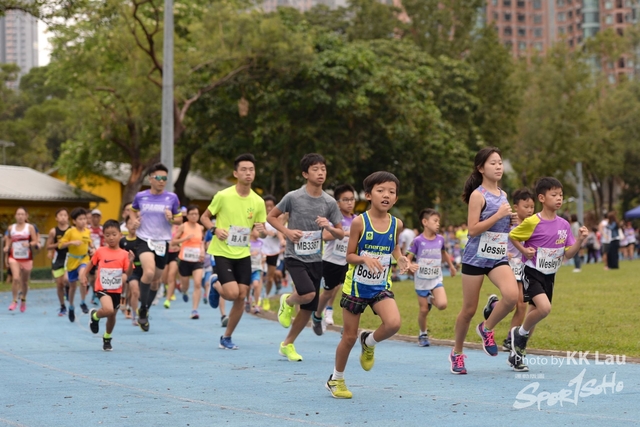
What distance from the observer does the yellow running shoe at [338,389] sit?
26.7ft

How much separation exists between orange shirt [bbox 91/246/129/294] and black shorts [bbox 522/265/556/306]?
5250 millimetres

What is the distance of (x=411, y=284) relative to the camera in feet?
95.2

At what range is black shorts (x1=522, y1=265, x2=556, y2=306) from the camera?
972 centimetres

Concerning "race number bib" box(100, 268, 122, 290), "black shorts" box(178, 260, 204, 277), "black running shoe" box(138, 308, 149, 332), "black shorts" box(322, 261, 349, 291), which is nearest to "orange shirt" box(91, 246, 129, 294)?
"race number bib" box(100, 268, 122, 290)

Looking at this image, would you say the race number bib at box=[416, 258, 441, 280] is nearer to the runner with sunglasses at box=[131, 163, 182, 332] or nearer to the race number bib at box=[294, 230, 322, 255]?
the race number bib at box=[294, 230, 322, 255]

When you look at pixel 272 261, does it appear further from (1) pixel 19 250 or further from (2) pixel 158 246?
(2) pixel 158 246

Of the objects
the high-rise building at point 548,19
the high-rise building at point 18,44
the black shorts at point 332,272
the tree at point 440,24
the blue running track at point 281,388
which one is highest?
the high-rise building at point 548,19

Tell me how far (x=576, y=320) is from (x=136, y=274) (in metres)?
6.38

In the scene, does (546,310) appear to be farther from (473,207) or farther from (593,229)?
(593,229)

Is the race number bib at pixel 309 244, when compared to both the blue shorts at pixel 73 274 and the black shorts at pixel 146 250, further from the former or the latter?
the blue shorts at pixel 73 274

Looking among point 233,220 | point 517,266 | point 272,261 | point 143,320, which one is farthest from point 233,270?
point 272,261

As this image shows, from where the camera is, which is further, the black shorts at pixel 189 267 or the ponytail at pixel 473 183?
the black shorts at pixel 189 267

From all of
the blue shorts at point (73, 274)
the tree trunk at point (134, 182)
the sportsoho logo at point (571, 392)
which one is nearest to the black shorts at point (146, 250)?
the blue shorts at point (73, 274)

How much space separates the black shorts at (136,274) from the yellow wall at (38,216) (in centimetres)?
1992
